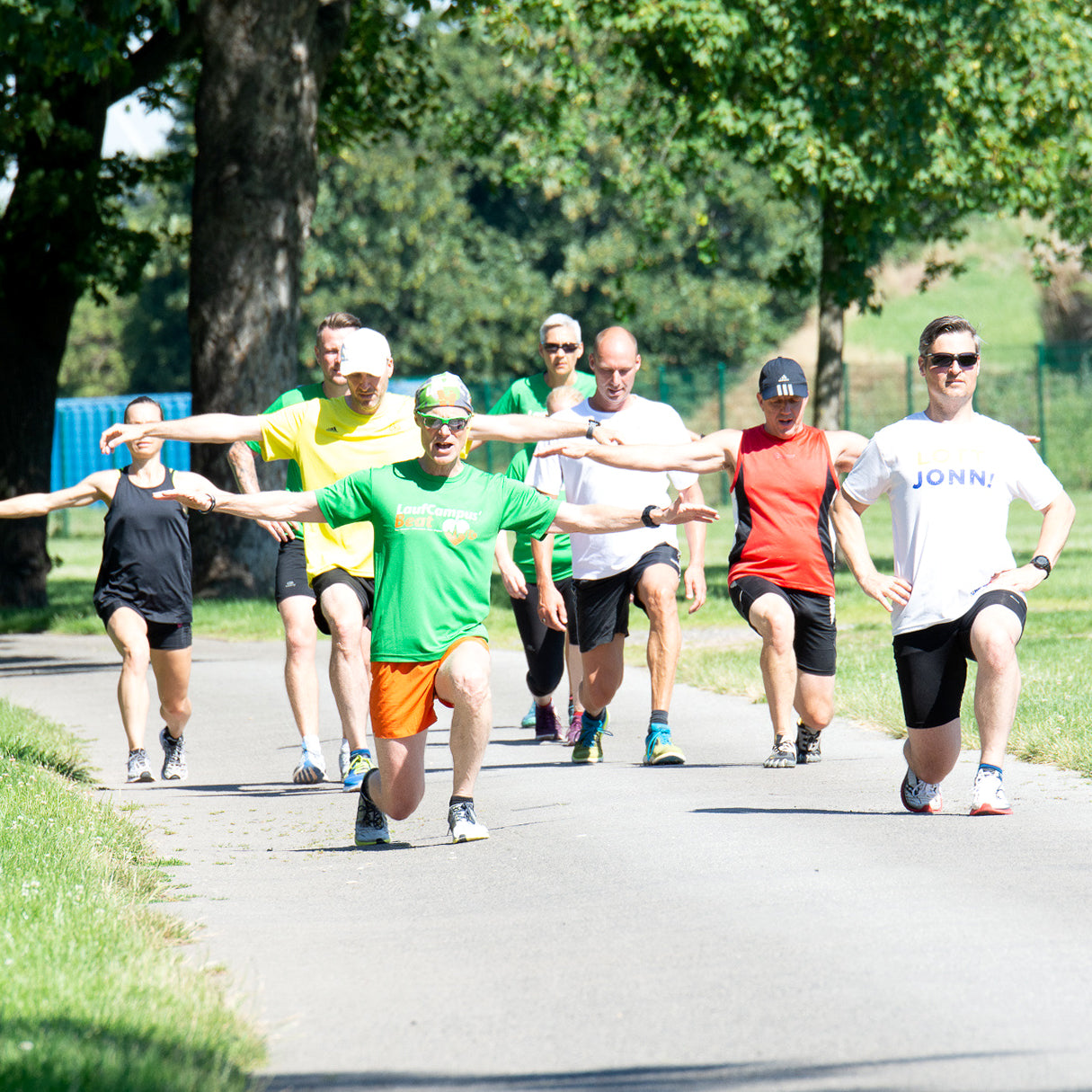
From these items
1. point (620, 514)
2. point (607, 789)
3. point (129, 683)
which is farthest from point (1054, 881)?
point (129, 683)

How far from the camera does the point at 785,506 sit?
9.14m

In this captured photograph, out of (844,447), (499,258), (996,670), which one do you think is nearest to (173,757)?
(844,447)

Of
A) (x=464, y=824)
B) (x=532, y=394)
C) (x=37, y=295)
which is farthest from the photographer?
(x=37, y=295)

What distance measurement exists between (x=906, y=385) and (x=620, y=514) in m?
28.8

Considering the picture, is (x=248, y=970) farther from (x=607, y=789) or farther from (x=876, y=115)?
(x=876, y=115)

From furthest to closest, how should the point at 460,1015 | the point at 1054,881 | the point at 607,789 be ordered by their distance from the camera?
the point at 607,789 → the point at 1054,881 → the point at 460,1015

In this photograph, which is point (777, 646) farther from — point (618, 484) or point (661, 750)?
point (618, 484)

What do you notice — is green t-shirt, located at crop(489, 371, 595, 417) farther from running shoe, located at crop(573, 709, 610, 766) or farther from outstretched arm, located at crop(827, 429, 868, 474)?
running shoe, located at crop(573, 709, 610, 766)

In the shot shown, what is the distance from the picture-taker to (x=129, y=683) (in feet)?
32.0

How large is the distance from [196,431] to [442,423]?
5.74ft

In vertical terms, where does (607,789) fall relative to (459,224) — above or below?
below

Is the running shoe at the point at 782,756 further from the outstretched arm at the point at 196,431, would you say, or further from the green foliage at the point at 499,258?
the green foliage at the point at 499,258

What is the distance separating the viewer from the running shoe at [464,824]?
24.5ft

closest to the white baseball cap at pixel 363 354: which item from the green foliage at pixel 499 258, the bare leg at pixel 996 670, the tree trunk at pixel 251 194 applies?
the bare leg at pixel 996 670
